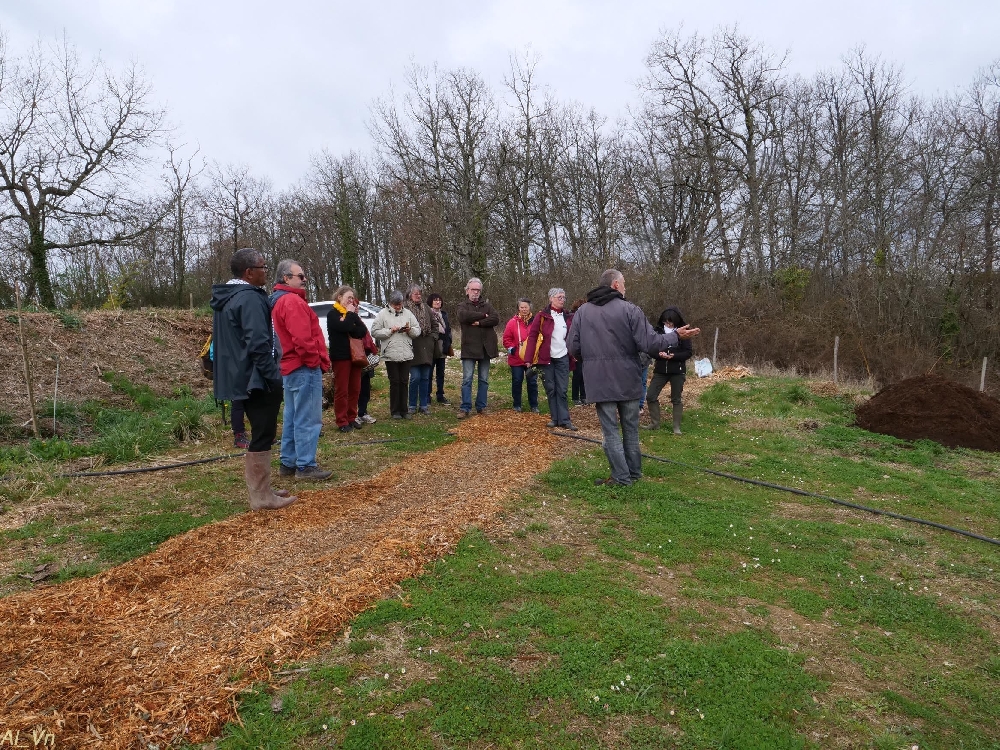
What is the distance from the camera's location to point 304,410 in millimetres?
5652

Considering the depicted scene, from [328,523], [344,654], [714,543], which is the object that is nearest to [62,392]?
[328,523]

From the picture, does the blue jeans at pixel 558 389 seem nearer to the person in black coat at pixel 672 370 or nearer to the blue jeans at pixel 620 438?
the person in black coat at pixel 672 370

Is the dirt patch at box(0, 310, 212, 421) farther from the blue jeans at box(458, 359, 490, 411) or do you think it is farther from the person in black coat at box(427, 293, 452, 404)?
the blue jeans at box(458, 359, 490, 411)

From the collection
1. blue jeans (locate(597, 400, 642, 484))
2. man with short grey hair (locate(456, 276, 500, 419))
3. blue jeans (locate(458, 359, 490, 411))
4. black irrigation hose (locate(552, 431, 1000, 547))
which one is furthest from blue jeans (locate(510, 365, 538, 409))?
blue jeans (locate(597, 400, 642, 484))

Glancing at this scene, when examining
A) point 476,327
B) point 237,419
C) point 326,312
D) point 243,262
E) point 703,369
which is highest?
point 326,312

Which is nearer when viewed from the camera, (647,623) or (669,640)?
(669,640)

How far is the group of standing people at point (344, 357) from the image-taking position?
4.65m

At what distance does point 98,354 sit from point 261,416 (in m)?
8.51

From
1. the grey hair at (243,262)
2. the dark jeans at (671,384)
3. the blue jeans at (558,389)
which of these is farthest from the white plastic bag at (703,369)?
the grey hair at (243,262)

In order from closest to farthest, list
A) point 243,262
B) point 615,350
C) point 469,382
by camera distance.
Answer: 1. point 243,262
2. point 615,350
3. point 469,382

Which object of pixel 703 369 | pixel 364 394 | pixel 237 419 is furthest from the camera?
pixel 703 369

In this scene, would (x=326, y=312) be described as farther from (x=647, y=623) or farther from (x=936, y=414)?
(x=647, y=623)

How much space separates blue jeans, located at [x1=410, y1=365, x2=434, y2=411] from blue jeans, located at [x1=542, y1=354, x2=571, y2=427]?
6.70 ft

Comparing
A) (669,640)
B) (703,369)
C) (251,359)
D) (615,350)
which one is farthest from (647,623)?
(703,369)
